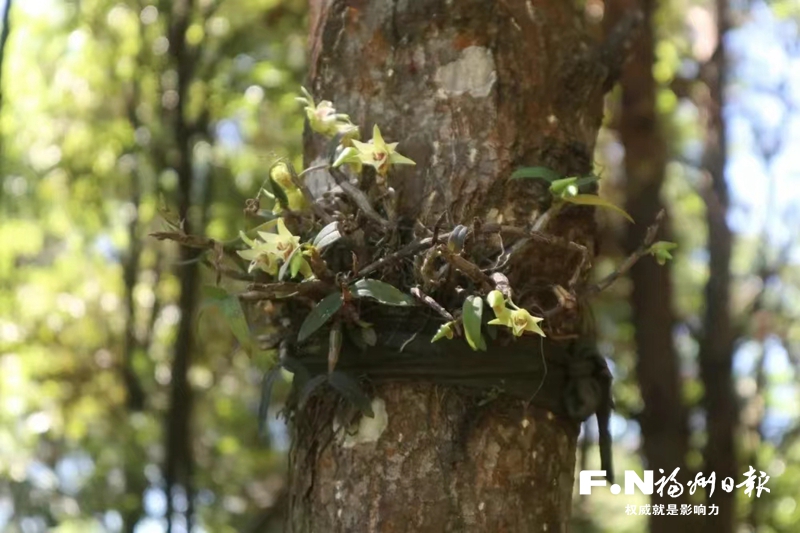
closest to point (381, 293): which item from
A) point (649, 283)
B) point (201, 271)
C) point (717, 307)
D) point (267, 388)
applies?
point (267, 388)

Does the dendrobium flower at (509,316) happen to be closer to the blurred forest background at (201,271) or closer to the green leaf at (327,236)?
the green leaf at (327,236)

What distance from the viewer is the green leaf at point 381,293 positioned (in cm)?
74

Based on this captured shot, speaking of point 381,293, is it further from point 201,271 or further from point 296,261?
point 201,271

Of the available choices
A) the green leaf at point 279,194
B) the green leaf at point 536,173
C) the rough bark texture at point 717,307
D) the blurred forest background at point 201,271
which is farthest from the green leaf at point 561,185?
the rough bark texture at point 717,307

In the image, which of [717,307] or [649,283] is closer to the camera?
[649,283]

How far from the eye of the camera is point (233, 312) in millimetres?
769

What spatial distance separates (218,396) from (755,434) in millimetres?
1626

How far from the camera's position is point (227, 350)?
101 inches

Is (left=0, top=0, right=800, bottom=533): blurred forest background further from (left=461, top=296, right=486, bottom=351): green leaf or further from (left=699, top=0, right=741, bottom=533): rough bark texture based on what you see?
(left=461, top=296, right=486, bottom=351): green leaf

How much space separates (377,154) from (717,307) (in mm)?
1999

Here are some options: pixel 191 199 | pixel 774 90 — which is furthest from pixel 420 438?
pixel 774 90

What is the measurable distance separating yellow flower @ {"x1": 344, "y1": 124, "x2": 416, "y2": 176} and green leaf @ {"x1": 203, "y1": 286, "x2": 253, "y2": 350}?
16cm

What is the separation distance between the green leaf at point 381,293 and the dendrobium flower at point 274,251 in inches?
2.1

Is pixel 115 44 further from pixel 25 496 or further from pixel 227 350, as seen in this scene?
pixel 25 496
